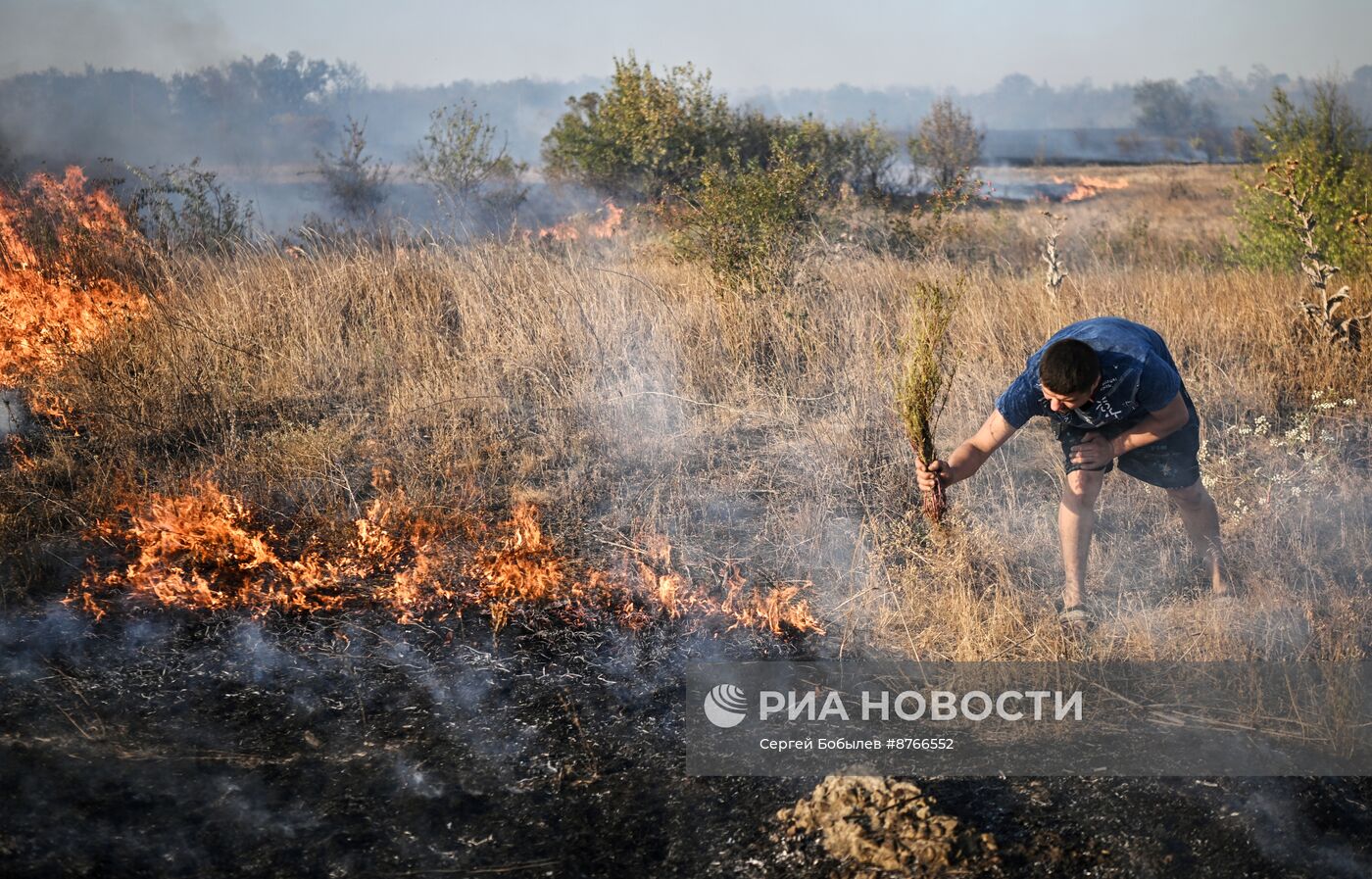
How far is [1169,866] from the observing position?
2975mm

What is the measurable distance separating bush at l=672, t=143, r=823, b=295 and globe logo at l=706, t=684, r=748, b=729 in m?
4.07

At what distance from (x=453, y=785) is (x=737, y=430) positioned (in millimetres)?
3344

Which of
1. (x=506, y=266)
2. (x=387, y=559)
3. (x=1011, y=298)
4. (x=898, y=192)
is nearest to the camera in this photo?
(x=387, y=559)

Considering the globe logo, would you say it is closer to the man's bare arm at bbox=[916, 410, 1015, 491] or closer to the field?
the field

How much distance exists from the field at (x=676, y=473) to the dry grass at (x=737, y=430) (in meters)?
0.02

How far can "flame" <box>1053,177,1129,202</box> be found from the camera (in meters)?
29.5

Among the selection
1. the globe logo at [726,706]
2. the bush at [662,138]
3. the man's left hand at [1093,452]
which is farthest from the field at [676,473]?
Result: the bush at [662,138]

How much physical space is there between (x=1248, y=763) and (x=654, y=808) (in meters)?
1.95

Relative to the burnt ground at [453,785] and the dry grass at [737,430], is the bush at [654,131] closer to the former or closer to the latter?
the dry grass at [737,430]

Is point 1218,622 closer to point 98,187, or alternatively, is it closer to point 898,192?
point 98,187

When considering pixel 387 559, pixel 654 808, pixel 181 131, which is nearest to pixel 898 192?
pixel 387 559

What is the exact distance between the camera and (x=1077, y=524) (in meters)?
4.14

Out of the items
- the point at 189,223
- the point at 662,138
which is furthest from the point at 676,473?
the point at 662,138

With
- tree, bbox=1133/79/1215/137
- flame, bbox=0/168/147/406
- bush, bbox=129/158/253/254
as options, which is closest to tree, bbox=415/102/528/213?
bush, bbox=129/158/253/254
